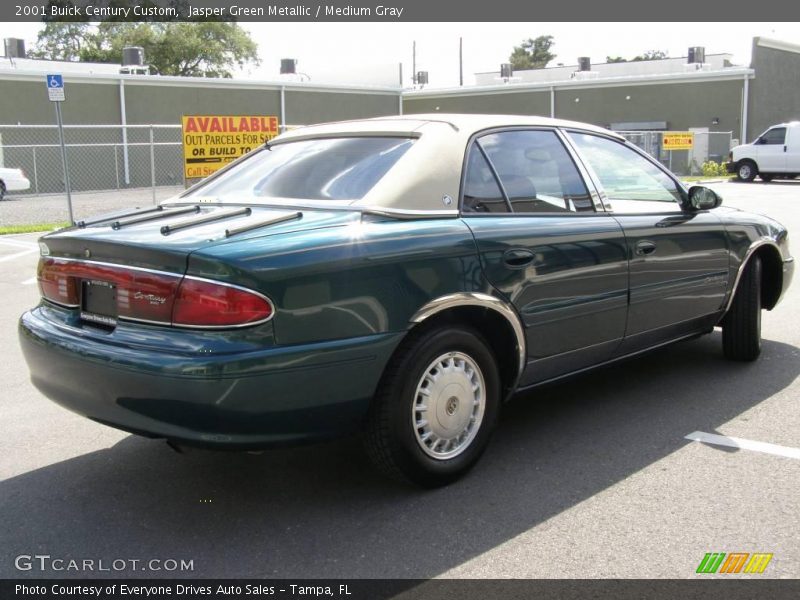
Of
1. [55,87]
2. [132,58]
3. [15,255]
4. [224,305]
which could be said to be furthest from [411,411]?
[132,58]

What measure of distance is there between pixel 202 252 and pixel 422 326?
100 cm

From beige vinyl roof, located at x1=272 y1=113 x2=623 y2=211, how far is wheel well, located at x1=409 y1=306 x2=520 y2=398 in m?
0.48

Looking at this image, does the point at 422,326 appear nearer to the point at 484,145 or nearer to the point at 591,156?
the point at 484,145

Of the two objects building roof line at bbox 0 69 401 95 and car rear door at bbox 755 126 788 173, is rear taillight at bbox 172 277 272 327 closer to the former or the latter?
building roof line at bbox 0 69 401 95

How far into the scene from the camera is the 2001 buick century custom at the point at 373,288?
10.3 ft

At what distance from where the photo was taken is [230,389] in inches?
120

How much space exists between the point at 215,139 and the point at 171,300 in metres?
12.7

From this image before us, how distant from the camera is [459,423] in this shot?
3807 mm

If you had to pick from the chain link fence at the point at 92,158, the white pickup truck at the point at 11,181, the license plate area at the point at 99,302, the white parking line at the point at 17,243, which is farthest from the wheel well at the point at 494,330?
the chain link fence at the point at 92,158

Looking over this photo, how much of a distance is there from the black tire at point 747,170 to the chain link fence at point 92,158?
19952mm

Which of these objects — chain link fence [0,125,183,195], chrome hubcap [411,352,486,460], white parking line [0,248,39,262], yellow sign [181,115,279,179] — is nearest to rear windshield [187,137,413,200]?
chrome hubcap [411,352,486,460]

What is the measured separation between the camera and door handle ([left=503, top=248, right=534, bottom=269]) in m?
3.92

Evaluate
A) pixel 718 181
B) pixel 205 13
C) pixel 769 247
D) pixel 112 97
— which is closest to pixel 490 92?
pixel 718 181

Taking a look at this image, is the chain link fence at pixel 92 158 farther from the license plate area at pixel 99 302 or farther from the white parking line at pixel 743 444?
the white parking line at pixel 743 444
